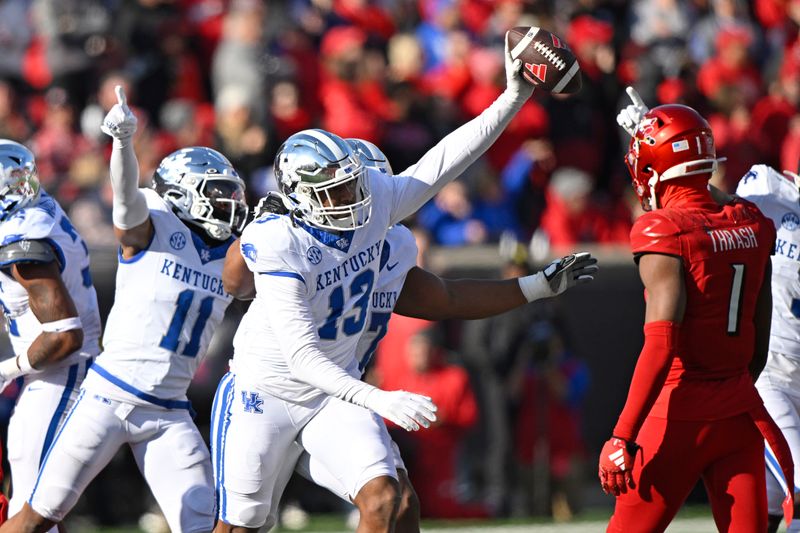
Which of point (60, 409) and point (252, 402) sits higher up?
point (252, 402)

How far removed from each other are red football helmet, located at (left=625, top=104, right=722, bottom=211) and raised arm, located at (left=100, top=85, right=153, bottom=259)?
1946mm

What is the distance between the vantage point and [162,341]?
567 centimetres

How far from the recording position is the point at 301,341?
15.7 ft

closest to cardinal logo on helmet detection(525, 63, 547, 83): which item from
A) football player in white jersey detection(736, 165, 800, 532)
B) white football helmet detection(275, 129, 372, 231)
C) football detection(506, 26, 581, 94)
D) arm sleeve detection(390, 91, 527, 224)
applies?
football detection(506, 26, 581, 94)

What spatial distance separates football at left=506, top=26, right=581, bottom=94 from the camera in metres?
5.16

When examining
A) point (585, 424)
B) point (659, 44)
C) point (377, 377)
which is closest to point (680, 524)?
point (585, 424)

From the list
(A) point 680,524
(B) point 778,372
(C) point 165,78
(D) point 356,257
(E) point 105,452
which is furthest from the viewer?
(C) point 165,78

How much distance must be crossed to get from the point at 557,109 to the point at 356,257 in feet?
20.3

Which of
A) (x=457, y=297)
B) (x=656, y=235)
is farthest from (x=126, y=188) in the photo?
(x=656, y=235)

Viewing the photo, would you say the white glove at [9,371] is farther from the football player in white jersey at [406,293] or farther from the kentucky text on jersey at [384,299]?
the kentucky text on jersey at [384,299]

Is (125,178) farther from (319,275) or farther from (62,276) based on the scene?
(319,275)

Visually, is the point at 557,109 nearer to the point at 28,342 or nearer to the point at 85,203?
the point at 85,203

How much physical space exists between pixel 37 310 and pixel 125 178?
64 cm

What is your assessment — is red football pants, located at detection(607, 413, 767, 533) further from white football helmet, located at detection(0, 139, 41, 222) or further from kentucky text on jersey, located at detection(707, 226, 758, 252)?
white football helmet, located at detection(0, 139, 41, 222)
